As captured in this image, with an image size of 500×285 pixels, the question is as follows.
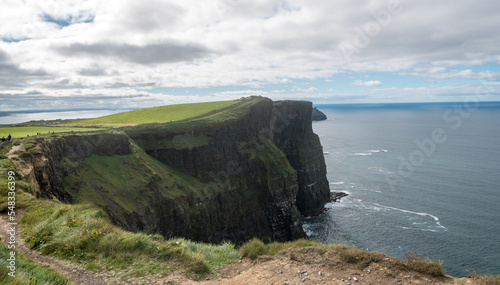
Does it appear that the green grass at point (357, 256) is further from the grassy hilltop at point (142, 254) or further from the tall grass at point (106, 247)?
the tall grass at point (106, 247)

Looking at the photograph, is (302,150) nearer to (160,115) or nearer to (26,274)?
(160,115)

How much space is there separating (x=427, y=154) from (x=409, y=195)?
61.0 meters

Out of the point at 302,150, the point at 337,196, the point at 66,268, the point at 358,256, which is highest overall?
the point at 66,268

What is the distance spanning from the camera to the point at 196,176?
203 feet

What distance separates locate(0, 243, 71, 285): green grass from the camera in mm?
8742

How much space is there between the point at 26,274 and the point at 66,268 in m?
2.53

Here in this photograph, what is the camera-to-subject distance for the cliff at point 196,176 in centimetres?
3975

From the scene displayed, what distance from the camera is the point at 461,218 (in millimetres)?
67062

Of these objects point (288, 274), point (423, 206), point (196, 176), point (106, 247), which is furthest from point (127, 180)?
point (423, 206)

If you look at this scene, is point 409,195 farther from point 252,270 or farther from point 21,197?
point 21,197

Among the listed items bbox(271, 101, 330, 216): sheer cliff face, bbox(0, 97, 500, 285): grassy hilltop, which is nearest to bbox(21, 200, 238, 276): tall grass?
bbox(0, 97, 500, 285): grassy hilltop

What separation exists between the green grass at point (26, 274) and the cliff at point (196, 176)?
1762cm

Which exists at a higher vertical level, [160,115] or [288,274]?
[160,115]

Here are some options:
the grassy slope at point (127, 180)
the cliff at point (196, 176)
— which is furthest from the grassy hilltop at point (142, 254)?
the grassy slope at point (127, 180)
